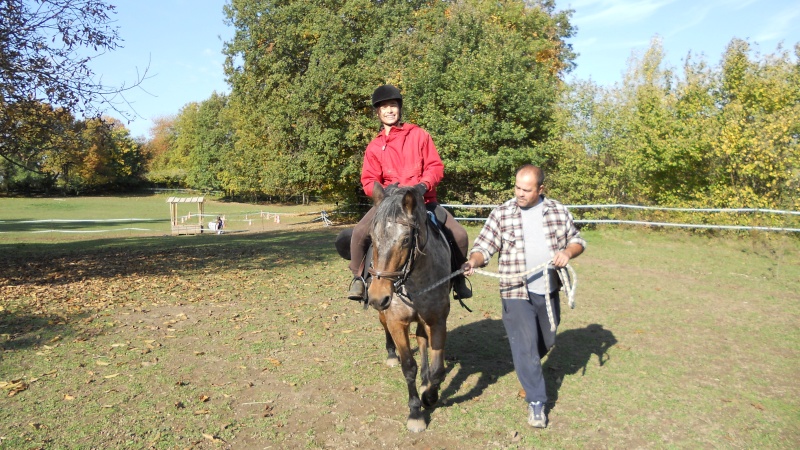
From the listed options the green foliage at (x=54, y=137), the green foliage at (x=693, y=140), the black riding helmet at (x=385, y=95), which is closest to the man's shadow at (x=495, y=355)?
the black riding helmet at (x=385, y=95)

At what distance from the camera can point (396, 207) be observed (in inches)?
162

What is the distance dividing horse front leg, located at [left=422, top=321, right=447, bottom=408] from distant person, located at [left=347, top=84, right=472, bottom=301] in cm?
62

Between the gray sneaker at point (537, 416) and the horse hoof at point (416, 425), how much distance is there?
1.01 m

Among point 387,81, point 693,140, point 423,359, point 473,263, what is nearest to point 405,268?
point 473,263

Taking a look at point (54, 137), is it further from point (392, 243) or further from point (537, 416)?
point (537, 416)

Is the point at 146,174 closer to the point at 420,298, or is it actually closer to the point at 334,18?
the point at 334,18

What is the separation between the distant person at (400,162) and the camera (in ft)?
17.4

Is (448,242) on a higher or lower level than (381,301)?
higher

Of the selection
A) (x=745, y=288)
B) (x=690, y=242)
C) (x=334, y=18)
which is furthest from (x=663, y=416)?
(x=334, y=18)

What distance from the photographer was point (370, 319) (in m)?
8.91

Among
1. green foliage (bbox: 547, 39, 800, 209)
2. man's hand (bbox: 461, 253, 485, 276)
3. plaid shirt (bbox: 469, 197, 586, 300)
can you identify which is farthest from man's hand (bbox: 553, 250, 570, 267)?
green foliage (bbox: 547, 39, 800, 209)

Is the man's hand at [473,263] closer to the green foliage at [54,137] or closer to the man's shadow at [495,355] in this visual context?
the man's shadow at [495,355]

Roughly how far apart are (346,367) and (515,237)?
117 inches

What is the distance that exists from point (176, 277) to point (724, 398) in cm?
1141
